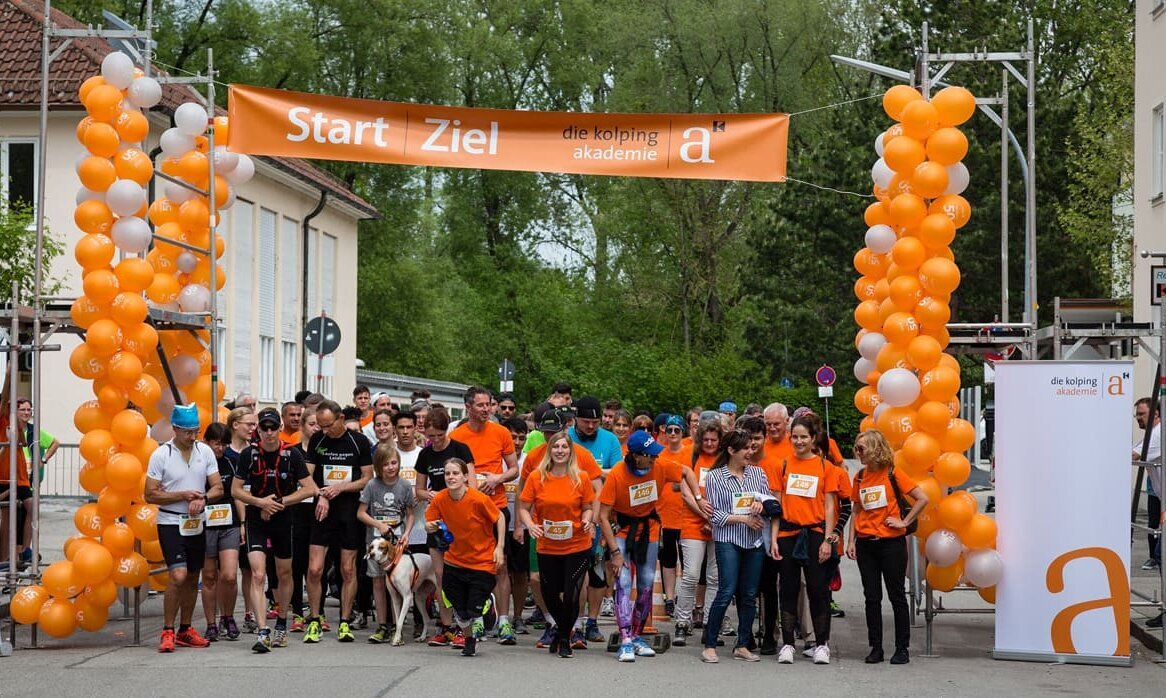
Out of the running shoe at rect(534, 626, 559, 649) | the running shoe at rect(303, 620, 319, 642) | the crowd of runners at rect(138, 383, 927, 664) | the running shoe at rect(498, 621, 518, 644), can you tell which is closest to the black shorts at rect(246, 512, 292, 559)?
the crowd of runners at rect(138, 383, 927, 664)

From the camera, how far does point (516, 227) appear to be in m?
61.8

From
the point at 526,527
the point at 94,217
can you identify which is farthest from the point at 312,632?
the point at 94,217

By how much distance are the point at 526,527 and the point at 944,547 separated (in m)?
3.31

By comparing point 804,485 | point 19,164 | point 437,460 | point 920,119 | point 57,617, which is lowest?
point 57,617

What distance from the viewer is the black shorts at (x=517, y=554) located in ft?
46.8

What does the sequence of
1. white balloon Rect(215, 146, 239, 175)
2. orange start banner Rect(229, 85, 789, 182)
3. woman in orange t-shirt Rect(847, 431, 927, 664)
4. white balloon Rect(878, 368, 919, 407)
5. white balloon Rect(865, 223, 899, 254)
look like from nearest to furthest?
1. woman in orange t-shirt Rect(847, 431, 927, 664)
2. white balloon Rect(878, 368, 919, 407)
3. orange start banner Rect(229, 85, 789, 182)
4. white balloon Rect(865, 223, 899, 254)
5. white balloon Rect(215, 146, 239, 175)

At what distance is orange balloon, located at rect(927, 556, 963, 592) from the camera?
13070 mm

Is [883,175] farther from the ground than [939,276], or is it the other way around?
[883,175]

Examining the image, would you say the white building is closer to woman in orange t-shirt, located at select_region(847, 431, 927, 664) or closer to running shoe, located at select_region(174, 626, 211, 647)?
running shoe, located at select_region(174, 626, 211, 647)

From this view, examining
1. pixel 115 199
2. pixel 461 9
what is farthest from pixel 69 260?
pixel 461 9

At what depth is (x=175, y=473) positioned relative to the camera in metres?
12.9

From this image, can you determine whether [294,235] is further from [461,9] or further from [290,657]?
[290,657]

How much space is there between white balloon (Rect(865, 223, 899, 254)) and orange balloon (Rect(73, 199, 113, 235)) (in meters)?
6.67

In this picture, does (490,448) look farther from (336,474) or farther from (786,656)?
(786,656)
